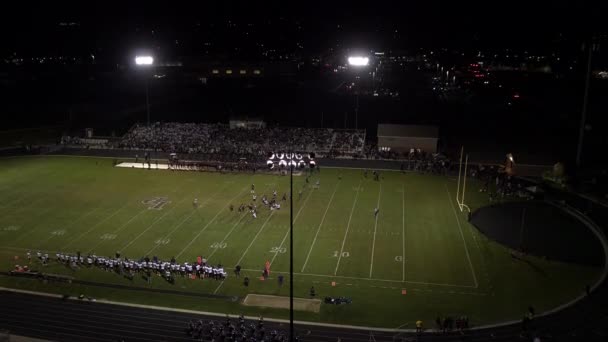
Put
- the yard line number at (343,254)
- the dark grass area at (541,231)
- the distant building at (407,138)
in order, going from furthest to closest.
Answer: the distant building at (407,138) < the dark grass area at (541,231) < the yard line number at (343,254)

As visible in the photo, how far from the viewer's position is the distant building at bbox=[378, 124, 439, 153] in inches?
2063

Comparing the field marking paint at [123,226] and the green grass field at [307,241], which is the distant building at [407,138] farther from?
the field marking paint at [123,226]

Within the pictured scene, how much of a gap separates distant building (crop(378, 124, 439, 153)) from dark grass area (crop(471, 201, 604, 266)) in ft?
52.2

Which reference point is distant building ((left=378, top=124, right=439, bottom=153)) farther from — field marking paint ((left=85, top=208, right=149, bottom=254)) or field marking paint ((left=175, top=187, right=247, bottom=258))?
field marking paint ((left=85, top=208, right=149, bottom=254))

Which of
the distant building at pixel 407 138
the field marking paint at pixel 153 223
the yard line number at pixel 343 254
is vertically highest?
the distant building at pixel 407 138

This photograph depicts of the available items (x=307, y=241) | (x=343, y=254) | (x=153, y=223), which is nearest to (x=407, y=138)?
(x=307, y=241)

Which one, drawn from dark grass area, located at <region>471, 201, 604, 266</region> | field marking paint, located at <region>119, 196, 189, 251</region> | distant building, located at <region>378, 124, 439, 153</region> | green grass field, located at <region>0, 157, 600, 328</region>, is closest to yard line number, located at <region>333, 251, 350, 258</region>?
green grass field, located at <region>0, 157, 600, 328</region>

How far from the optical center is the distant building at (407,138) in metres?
52.4

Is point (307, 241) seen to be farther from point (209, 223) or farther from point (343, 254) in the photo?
point (209, 223)

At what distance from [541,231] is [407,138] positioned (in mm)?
22483

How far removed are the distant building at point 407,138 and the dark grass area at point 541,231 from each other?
15901 millimetres

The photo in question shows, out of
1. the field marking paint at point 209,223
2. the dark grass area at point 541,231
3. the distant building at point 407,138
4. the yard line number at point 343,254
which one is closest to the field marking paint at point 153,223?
the field marking paint at point 209,223

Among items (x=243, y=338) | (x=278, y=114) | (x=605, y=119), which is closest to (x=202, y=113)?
(x=278, y=114)

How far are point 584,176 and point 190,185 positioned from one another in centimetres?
3371
